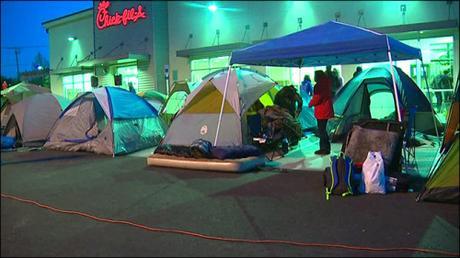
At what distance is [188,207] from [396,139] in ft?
10.4

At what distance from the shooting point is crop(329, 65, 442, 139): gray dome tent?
429 inches

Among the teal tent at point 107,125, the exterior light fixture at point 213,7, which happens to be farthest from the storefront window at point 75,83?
the teal tent at point 107,125

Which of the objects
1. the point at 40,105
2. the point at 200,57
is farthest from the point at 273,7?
the point at 40,105

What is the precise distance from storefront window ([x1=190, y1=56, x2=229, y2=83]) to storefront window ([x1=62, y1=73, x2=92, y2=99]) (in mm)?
8902

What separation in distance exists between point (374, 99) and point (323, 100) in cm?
329

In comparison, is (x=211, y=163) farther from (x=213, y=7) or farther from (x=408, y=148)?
(x=213, y=7)

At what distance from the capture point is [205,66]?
68.3 ft

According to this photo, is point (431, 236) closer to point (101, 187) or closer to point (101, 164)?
point (101, 187)

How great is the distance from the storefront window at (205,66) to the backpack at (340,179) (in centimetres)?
1411

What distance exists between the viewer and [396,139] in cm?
662

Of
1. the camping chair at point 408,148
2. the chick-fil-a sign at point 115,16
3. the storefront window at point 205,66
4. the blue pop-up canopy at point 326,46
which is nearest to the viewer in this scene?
the blue pop-up canopy at point 326,46

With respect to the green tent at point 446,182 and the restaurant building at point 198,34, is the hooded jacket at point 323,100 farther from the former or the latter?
the green tent at point 446,182

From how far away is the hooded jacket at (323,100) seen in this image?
9.18 m

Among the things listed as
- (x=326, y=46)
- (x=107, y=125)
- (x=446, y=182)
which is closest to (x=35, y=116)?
(x=107, y=125)
